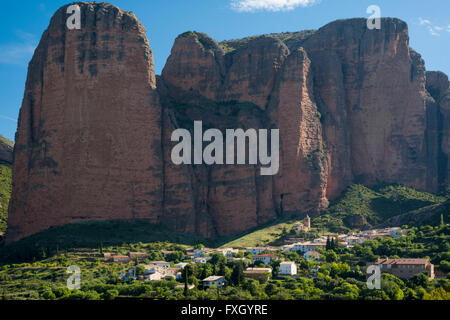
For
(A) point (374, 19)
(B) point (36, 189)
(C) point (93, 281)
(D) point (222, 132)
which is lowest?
(C) point (93, 281)

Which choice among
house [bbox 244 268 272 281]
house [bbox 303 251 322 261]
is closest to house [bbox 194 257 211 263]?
house [bbox 244 268 272 281]

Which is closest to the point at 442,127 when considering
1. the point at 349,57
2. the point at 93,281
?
the point at 349,57

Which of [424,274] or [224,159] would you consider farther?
[224,159]

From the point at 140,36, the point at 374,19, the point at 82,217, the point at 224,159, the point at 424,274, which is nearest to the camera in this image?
the point at 424,274

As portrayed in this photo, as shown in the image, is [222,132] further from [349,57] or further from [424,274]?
[424,274]

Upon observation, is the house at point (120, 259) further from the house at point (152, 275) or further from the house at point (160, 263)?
the house at point (152, 275)

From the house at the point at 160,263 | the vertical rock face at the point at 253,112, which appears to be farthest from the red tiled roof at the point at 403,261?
the vertical rock face at the point at 253,112

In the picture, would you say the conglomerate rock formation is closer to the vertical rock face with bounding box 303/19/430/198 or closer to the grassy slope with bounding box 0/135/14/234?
the vertical rock face with bounding box 303/19/430/198
